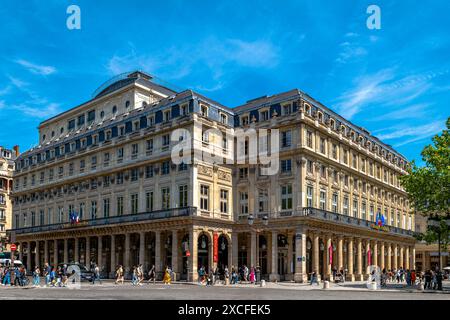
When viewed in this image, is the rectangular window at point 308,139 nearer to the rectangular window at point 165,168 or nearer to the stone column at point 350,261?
the stone column at point 350,261

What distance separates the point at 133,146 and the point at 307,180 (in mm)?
20078

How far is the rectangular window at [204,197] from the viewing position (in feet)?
171

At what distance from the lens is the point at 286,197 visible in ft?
171

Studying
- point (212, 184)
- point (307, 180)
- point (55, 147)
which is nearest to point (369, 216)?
point (307, 180)

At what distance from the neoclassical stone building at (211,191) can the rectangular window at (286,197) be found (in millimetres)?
127

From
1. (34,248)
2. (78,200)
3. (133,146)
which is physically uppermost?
(133,146)

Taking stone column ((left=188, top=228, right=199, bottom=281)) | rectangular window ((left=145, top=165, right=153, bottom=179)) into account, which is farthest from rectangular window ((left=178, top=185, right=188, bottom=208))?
rectangular window ((left=145, top=165, right=153, bottom=179))

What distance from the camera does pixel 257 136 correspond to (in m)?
54.8

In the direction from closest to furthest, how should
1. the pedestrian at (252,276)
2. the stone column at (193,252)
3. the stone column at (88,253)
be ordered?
the pedestrian at (252,276), the stone column at (193,252), the stone column at (88,253)

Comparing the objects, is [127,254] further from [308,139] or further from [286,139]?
[308,139]

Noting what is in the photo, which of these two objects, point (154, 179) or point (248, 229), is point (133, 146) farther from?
point (248, 229)

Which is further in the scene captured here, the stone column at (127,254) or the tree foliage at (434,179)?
the stone column at (127,254)

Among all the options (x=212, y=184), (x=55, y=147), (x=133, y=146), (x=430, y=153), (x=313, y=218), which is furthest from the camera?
(x=55, y=147)

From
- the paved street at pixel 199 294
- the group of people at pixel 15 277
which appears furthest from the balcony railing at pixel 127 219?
the paved street at pixel 199 294
